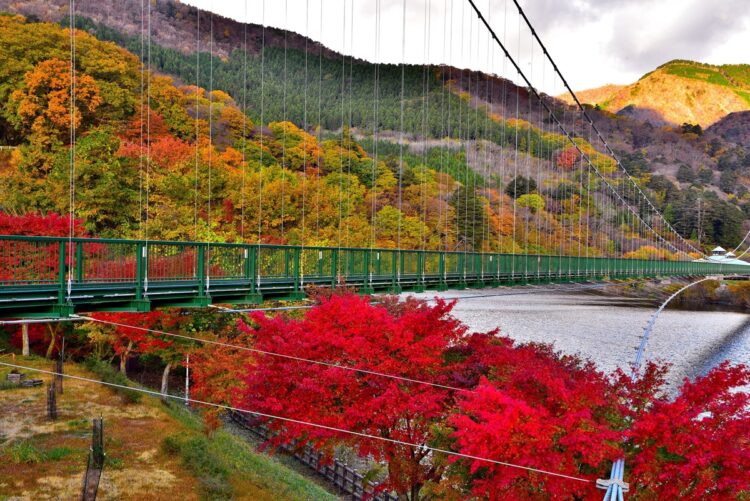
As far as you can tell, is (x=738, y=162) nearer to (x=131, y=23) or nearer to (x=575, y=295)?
(x=575, y=295)

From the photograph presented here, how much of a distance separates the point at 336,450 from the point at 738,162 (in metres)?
172

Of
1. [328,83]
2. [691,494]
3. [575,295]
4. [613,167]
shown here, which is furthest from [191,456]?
[613,167]

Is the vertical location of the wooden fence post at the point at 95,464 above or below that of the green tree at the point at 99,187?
below

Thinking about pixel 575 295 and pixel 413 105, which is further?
pixel 413 105

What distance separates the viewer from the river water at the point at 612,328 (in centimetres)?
4469

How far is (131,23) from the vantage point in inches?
3703

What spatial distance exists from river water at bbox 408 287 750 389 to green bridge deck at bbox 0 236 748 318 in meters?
8.79

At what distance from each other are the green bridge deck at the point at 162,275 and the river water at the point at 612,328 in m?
8.79

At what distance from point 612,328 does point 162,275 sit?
48.4 metres

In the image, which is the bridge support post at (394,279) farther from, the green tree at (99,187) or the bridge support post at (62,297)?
the green tree at (99,187)

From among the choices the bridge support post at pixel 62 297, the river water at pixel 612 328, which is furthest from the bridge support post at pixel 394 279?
the bridge support post at pixel 62 297

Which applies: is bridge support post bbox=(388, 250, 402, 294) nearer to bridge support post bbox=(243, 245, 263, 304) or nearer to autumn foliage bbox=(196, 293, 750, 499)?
autumn foliage bbox=(196, 293, 750, 499)

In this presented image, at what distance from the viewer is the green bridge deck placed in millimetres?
13500

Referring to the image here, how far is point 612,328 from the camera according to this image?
5897 cm
